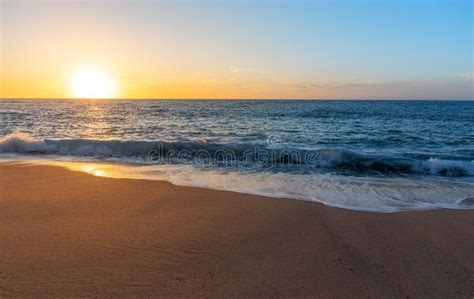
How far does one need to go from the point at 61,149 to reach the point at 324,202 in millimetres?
10388

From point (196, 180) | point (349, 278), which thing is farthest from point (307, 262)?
point (196, 180)

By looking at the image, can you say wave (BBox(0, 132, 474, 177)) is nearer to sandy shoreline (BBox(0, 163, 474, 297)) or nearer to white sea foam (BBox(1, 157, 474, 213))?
white sea foam (BBox(1, 157, 474, 213))

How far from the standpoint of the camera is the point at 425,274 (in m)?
3.29

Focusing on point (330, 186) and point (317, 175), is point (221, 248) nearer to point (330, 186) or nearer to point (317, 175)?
point (330, 186)

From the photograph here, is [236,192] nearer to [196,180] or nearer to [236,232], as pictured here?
[196,180]

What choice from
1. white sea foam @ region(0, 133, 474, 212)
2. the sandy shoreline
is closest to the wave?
white sea foam @ region(0, 133, 474, 212)

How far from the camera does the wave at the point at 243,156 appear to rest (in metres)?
9.46

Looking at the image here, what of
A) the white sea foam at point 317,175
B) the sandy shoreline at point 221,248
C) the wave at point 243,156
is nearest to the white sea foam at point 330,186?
the white sea foam at point 317,175

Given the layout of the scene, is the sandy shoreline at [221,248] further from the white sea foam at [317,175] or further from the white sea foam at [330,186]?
the white sea foam at [317,175]

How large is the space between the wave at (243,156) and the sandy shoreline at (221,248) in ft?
13.9

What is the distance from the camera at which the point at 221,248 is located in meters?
3.79

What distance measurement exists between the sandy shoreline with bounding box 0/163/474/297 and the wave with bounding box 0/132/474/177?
4244 mm

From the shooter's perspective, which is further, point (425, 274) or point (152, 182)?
point (152, 182)

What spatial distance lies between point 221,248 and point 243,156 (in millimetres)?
7583
